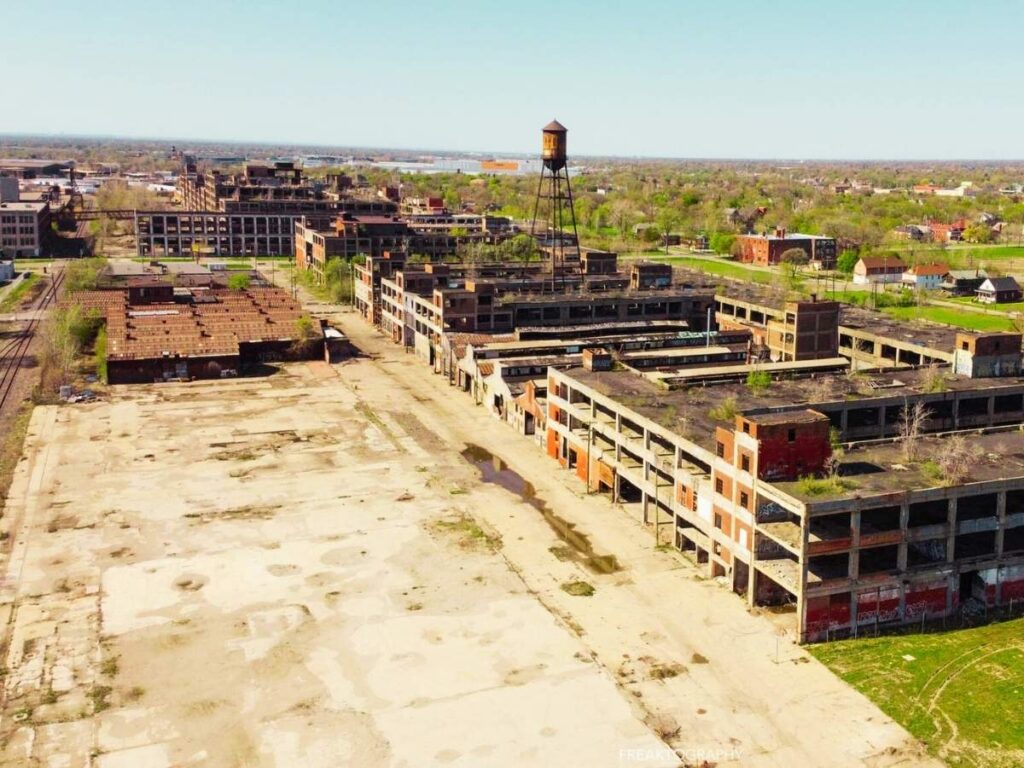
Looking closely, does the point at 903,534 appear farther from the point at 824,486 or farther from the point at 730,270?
the point at 730,270

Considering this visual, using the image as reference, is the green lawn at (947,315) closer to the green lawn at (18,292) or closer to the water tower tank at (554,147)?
the water tower tank at (554,147)

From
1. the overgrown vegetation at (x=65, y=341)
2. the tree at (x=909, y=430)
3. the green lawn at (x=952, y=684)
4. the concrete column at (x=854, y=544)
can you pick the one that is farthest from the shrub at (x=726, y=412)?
the overgrown vegetation at (x=65, y=341)

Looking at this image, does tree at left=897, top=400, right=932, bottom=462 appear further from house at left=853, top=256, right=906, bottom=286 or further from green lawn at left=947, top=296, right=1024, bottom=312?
house at left=853, top=256, right=906, bottom=286

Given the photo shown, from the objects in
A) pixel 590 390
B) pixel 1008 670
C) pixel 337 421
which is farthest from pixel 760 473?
pixel 337 421

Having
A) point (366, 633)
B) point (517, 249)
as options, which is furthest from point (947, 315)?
point (366, 633)

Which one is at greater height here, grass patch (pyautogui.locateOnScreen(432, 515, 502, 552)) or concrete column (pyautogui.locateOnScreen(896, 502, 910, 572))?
concrete column (pyautogui.locateOnScreen(896, 502, 910, 572))

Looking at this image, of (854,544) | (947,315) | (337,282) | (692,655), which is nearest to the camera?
(692,655)

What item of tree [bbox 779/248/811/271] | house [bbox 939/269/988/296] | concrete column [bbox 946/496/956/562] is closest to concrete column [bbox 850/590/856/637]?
concrete column [bbox 946/496/956/562]
